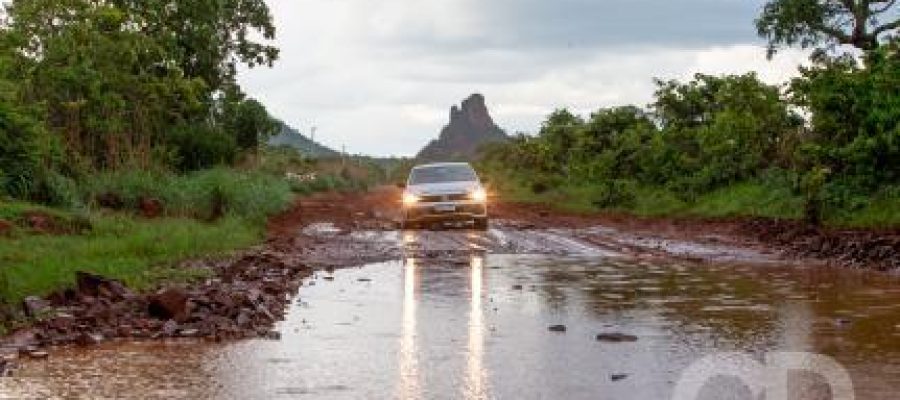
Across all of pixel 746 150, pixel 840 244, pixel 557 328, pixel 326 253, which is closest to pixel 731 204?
pixel 746 150

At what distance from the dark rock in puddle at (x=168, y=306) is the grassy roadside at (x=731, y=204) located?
13915 mm

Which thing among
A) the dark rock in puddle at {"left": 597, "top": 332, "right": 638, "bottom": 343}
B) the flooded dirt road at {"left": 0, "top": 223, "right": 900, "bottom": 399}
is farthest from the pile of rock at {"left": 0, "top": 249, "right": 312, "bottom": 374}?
the dark rock in puddle at {"left": 597, "top": 332, "right": 638, "bottom": 343}

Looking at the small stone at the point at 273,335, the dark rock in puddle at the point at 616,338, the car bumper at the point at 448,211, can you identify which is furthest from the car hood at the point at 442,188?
the dark rock in puddle at the point at 616,338

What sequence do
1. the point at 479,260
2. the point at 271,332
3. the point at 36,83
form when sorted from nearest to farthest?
the point at 271,332 → the point at 479,260 → the point at 36,83

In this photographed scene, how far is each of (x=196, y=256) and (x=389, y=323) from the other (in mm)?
6310

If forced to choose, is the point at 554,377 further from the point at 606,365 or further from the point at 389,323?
the point at 389,323

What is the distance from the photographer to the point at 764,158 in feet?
90.8

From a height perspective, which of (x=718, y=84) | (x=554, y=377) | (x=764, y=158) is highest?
(x=718, y=84)

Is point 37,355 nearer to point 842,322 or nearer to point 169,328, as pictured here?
point 169,328

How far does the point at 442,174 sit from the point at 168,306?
647 inches

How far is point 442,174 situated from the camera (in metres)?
25.8

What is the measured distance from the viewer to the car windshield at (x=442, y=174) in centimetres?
2544

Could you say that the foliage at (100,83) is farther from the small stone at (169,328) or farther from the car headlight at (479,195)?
the small stone at (169,328)

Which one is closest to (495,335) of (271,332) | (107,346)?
(271,332)
